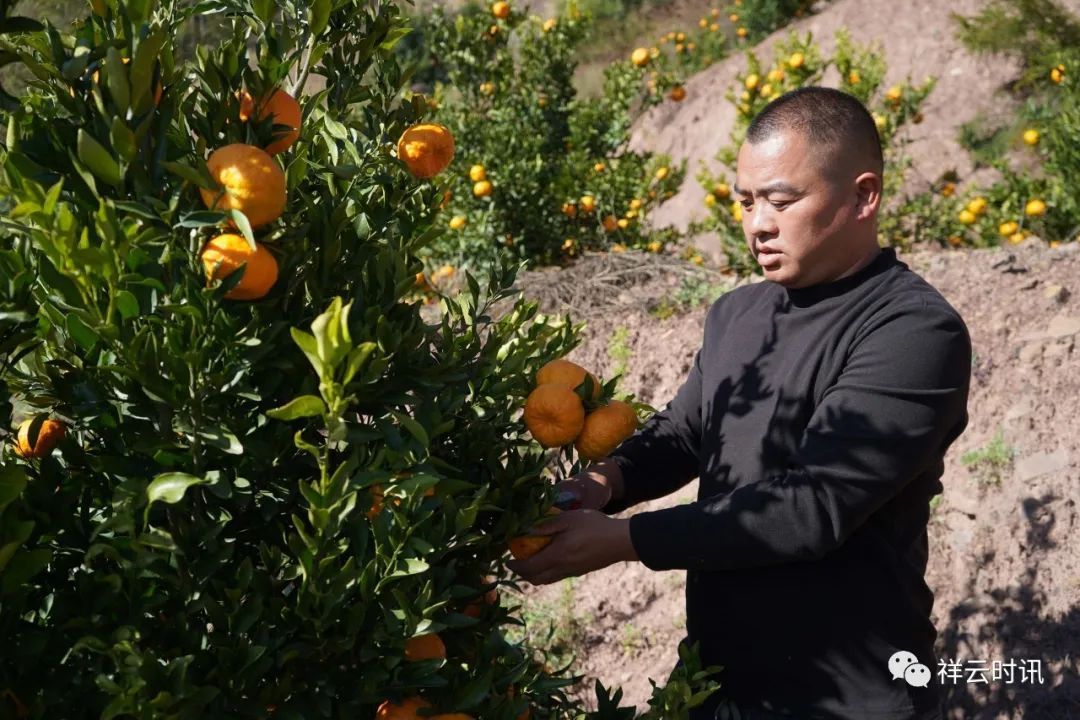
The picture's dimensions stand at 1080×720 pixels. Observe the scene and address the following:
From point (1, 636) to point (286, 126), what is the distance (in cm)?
72

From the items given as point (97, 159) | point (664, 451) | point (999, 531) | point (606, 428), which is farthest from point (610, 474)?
point (999, 531)

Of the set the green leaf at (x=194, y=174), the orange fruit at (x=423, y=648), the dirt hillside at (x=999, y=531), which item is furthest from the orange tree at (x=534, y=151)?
the green leaf at (x=194, y=174)

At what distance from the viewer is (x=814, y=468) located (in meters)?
1.67

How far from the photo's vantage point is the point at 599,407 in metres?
1.74

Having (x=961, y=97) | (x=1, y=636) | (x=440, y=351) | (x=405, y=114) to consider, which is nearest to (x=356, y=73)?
(x=405, y=114)

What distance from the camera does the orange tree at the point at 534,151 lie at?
244 inches

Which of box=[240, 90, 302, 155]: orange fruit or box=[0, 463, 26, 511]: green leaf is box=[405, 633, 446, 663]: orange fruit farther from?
box=[240, 90, 302, 155]: orange fruit

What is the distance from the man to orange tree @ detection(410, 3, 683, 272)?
13.6ft

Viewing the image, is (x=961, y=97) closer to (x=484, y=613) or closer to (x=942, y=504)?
(x=942, y=504)

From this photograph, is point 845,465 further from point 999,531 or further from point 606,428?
point 999,531

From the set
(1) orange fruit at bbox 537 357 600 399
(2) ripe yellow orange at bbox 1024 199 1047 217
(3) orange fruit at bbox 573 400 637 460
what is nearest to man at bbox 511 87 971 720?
(3) orange fruit at bbox 573 400 637 460

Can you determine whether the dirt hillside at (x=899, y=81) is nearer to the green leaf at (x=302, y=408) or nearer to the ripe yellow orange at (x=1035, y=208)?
the ripe yellow orange at (x=1035, y=208)

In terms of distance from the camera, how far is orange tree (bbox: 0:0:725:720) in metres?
1.12

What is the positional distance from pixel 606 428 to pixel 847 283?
589 millimetres
